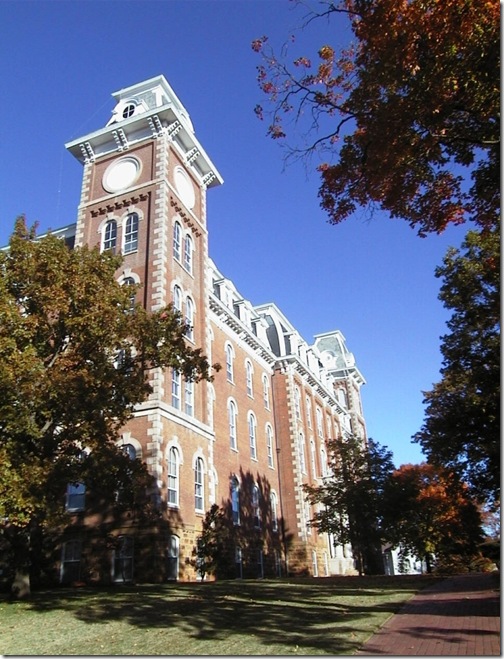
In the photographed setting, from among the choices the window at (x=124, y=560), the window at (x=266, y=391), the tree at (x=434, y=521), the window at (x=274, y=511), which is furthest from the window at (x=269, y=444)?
the window at (x=124, y=560)

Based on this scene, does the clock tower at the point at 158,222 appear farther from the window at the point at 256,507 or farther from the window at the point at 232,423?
the window at the point at 256,507

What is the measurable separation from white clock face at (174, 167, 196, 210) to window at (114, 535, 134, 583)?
57.6 feet

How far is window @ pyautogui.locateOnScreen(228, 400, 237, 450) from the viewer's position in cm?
3333

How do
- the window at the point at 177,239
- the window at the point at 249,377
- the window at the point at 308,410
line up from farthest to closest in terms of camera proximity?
the window at the point at 308,410 < the window at the point at 249,377 < the window at the point at 177,239

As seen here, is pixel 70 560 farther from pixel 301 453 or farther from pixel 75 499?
pixel 301 453

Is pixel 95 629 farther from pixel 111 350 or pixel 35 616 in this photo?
pixel 111 350

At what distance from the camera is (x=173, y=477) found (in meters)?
24.3

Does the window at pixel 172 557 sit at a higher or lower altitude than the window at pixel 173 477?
lower

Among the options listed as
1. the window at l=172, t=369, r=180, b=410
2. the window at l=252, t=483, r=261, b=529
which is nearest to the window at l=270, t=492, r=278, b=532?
the window at l=252, t=483, r=261, b=529

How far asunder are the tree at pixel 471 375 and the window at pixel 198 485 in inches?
406

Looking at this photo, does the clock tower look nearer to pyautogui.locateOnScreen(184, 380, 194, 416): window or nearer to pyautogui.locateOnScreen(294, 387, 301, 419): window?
pyautogui.locateOnScreen(184, 380, 194, 416): window

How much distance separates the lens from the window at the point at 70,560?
75.5ft

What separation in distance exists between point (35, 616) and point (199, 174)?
1060 inches

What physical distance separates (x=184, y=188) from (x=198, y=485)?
16.3 meters
